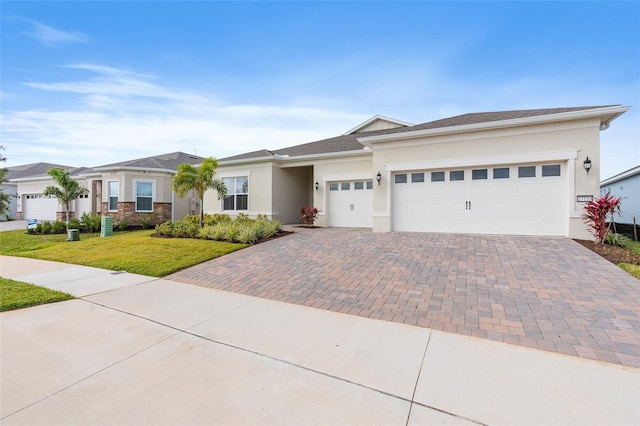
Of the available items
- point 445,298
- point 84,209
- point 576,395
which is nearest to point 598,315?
point 445,298

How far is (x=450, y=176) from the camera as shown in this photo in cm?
1094

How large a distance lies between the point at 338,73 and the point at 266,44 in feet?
11.8

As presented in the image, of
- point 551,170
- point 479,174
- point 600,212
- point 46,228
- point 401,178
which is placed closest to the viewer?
point 600,212

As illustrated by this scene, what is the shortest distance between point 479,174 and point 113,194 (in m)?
21.7

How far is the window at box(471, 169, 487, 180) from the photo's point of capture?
410 inches

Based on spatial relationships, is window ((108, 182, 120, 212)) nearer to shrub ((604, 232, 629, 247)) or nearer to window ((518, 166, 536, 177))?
window ((518, 166, 536, 177))

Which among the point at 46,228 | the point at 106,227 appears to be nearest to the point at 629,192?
the point at 106,227

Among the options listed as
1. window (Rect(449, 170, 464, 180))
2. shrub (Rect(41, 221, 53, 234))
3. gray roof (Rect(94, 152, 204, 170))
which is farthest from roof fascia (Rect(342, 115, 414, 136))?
shrub (Rect(41, 221, 53, 234))

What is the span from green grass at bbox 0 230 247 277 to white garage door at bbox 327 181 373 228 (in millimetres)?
6002

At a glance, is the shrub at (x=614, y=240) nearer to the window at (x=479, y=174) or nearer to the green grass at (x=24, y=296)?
the window at (x=479, y=174)

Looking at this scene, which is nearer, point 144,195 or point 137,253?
point 137,253

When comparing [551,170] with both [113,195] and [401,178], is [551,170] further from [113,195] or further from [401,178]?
[113,195]

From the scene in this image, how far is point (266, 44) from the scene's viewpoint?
11.6 metres

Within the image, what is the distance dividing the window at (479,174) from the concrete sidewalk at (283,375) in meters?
8.37
